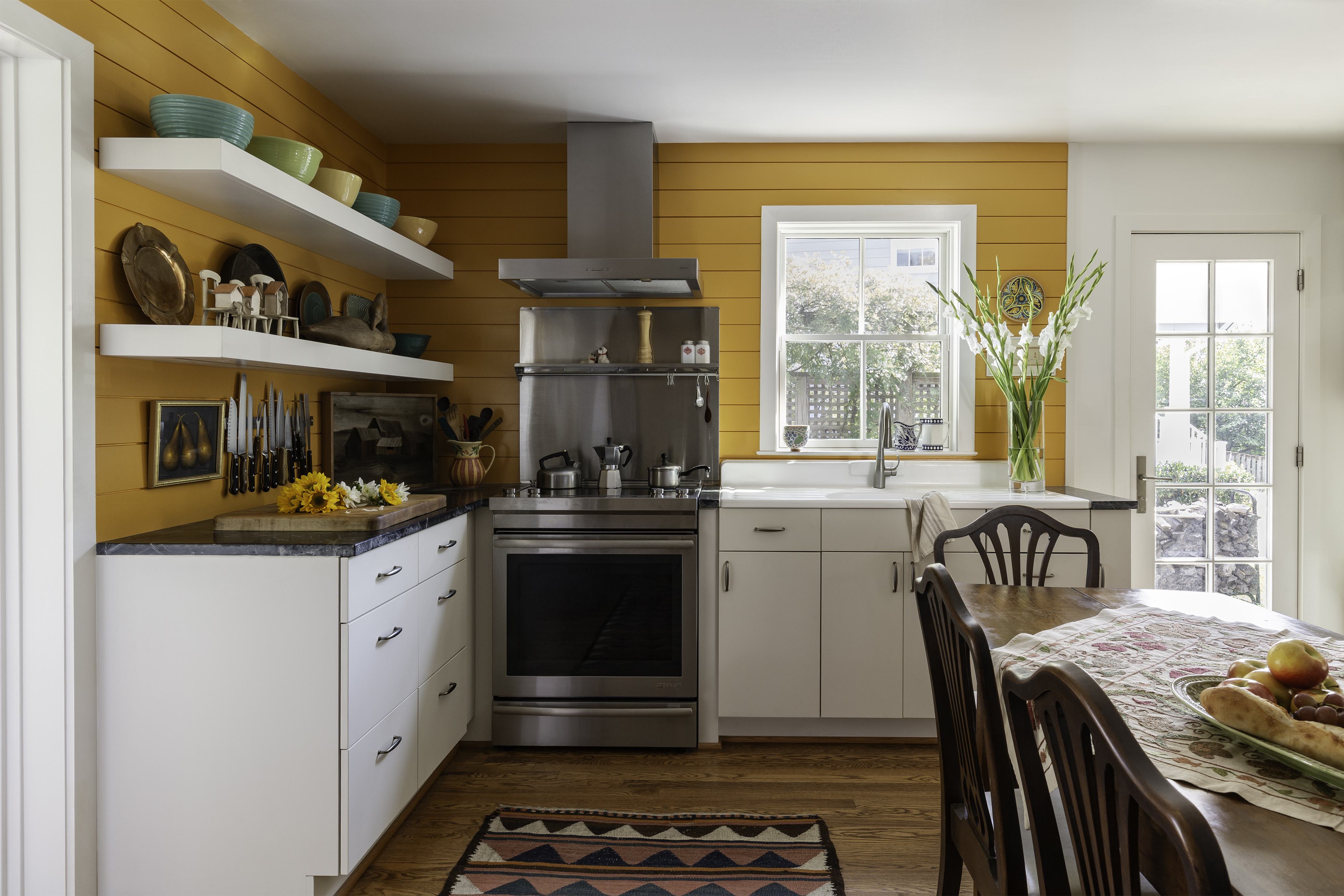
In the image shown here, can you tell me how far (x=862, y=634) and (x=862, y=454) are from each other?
1.00 metres

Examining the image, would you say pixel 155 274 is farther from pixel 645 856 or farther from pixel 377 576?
pixel 645 856

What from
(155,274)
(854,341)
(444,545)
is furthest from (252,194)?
(854,341)

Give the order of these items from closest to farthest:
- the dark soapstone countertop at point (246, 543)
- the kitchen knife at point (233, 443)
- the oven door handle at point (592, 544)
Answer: the dark soapstone countertop at point (246, 543)
the kitchen knife at point (233, 443)
the oven door handle at point (592, 544)

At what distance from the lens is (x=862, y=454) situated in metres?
3.78

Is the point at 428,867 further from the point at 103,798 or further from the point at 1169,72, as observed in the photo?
the point at 1169,72

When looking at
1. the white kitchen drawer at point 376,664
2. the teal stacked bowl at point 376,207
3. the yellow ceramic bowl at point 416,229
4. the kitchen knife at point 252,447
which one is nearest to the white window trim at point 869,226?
the yellow ceramic bowl at point 416,229

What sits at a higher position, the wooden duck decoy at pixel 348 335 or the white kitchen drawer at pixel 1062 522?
the wooden duck decoy at pixel 348 335

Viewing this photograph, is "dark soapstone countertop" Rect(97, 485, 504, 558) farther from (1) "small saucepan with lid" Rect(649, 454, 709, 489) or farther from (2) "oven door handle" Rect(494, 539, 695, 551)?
(1) "small saucepan with lid" Rect(649, 454, 709, 489)

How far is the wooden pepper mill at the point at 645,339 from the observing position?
3631mm

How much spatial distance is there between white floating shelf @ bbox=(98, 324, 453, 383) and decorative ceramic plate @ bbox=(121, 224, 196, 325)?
0.32ft

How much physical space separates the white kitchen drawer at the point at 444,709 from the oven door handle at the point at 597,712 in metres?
0.21

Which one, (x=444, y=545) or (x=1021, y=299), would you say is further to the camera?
(x=1021, y=299)

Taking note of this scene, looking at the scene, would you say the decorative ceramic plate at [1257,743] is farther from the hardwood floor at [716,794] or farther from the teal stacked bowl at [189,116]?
the teal stacked bowl at [189,116]

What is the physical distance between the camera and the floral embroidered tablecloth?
1.01m
